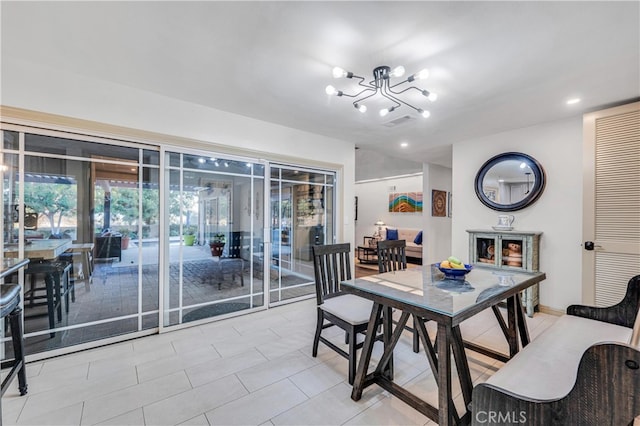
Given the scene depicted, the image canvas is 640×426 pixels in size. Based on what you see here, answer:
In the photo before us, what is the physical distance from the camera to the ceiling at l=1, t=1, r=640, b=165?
1.68 m

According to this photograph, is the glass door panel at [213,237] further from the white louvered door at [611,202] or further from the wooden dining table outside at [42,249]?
the white louvered door at [611,202]

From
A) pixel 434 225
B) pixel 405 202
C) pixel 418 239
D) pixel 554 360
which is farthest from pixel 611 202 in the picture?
pixel 405 202

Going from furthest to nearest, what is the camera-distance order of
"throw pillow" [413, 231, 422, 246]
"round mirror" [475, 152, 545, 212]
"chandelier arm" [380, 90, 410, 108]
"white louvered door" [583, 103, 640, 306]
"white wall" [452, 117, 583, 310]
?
1. "throw pillow" [413, 231, 422, 246]
2. "round mirror" [475, 152, 545, 212]
3. "white wall" [452, 117, 583, 310]
4. "white louvered door" [583, 103, 640, 306]
5. "chandelier arm" [380, 90, 410, 108]

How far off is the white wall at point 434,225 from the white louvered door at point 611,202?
10.5 feet

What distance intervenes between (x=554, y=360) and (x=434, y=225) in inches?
199

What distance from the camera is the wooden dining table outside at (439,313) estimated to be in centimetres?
148

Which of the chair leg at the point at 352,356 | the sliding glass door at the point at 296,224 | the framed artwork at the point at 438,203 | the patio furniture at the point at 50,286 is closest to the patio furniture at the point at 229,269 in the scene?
the sliding glass door at the point at 296,224

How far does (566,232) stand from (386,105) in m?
2.90

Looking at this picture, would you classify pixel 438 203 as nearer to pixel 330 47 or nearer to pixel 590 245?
pixel 590 245

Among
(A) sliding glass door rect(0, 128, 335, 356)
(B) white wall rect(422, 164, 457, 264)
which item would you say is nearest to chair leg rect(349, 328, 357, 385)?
(A) sliding glass door rect(0, 128, 335, 356)

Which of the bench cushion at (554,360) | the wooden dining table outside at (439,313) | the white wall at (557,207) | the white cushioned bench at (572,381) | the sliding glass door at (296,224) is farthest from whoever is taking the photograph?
the sliding glass door at (296,224)

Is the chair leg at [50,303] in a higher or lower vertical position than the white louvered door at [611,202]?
lower

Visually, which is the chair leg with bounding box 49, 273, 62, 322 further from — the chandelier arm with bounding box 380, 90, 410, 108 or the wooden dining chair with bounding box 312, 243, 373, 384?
the chandelier arm with bounding box 380, 90, 410, 108

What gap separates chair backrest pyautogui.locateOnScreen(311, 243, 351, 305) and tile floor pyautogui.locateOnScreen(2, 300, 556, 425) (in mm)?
577
